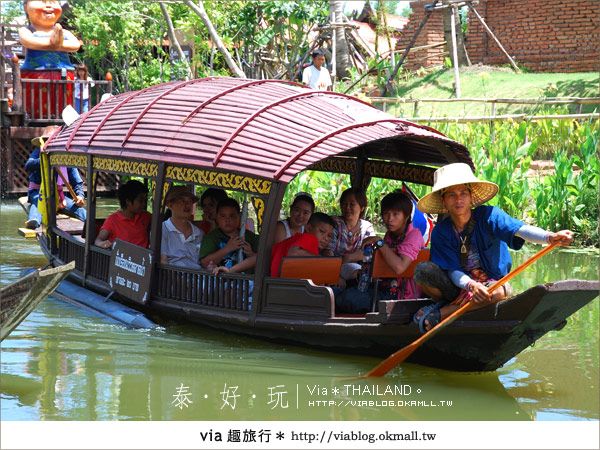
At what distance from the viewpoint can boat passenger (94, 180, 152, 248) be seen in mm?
7918

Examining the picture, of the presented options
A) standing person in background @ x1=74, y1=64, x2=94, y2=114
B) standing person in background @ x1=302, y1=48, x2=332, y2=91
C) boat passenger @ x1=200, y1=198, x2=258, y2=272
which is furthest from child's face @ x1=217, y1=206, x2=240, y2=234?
standing person in background @ x1=302, y1=48, x2=332, y2=91

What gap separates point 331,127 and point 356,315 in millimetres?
1280

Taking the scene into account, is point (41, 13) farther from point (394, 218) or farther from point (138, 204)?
point (394, 218)

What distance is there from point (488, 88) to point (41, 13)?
761 cm

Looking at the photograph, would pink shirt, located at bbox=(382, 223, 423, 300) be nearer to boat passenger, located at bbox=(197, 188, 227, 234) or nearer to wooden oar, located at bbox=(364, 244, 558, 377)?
wooden oar, located at bbox=(364, 244, 558, 377)

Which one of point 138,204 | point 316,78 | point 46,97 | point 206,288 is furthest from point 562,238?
point 46,97

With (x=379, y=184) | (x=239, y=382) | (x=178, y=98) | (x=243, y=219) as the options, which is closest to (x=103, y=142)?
(x=178, y=98)

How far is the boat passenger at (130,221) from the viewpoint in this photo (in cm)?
792

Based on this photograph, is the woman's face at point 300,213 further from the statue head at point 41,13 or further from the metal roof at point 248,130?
the statue head at point 41,13

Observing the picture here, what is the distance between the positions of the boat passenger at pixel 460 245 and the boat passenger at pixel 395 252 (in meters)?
0.52

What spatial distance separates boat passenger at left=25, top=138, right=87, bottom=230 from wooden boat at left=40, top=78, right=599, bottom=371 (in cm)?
137

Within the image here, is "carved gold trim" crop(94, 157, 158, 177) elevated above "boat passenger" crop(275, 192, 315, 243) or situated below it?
above

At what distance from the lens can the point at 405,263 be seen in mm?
6379

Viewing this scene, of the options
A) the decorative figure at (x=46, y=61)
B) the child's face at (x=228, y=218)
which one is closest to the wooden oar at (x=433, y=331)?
the child's face at (x=228, y=218)
